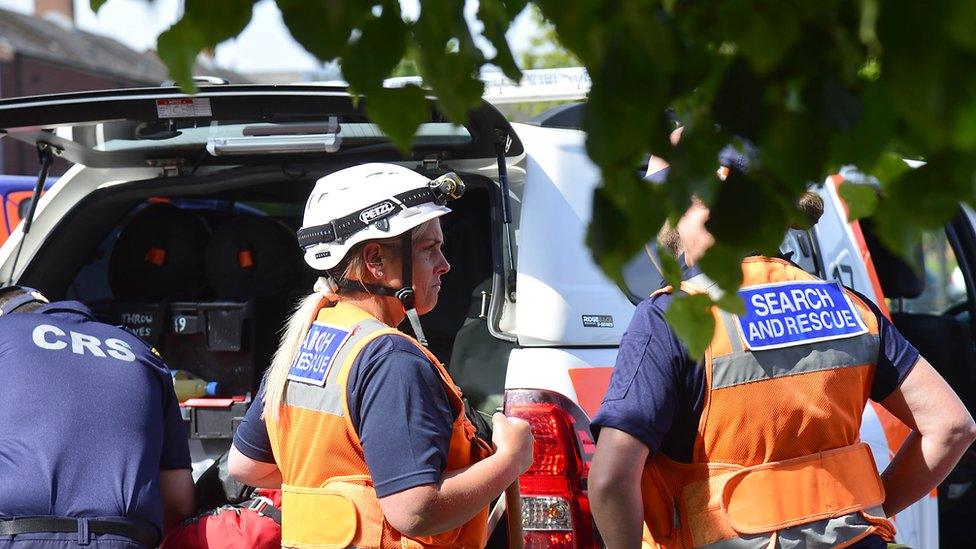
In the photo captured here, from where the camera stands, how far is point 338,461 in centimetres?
238

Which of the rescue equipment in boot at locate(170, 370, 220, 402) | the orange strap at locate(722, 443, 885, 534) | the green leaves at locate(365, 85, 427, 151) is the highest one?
the green leaves at locate(365, 85, 427, 151)

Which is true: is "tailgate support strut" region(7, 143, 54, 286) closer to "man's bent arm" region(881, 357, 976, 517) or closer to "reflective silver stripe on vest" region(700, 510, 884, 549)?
"reflective silver stripe on vest" region(700, 510, 884, 549)

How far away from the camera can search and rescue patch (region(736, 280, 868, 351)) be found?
2385mm

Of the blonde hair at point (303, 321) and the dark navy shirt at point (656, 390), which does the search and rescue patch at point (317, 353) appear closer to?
the blonde hair at point (303, 321)

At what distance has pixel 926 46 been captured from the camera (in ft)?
2.77

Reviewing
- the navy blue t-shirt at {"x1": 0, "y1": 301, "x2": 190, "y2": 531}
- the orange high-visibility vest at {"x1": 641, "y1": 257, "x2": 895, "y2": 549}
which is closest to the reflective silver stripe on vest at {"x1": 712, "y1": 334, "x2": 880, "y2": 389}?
the orange high-visibility vest at {"x1": 641, "y1": 257, "x2": 895, "y2": 549}

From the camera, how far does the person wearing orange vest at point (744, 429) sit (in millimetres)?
2350

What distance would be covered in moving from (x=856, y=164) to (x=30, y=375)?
241 cm

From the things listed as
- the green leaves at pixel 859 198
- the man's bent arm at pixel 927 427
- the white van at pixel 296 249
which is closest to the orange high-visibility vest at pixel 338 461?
the white van at pixel 296 249

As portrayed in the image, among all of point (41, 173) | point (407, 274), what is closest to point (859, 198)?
point (407, 274)

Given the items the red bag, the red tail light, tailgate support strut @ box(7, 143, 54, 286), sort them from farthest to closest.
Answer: tailgate support strut @ box(7, 143, 54, 286), the red bag, the red tail light

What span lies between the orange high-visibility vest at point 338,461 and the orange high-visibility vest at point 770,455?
0.46m

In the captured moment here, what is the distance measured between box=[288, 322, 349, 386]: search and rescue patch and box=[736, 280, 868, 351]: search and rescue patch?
853mm

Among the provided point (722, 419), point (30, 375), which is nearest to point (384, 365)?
point (722, 419)
